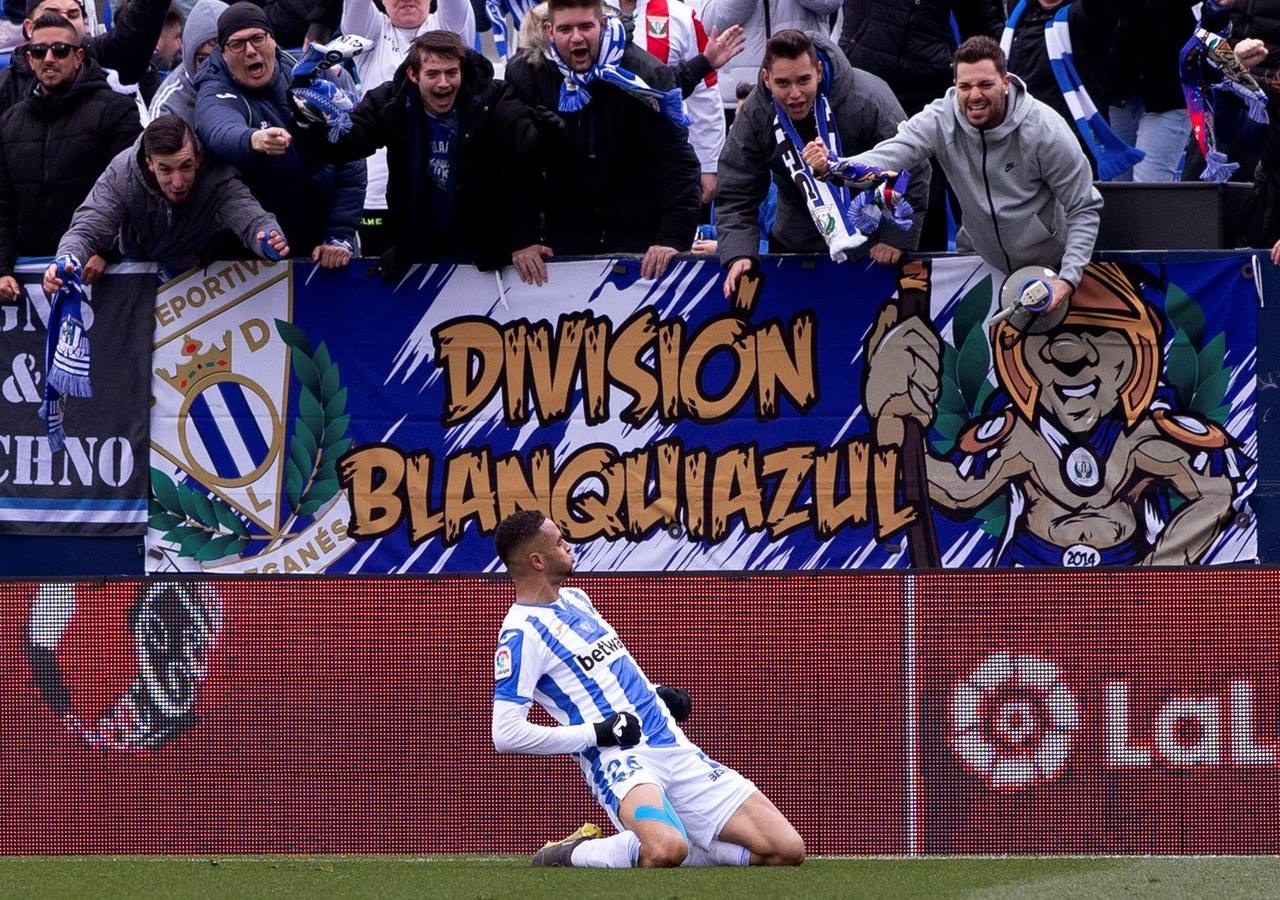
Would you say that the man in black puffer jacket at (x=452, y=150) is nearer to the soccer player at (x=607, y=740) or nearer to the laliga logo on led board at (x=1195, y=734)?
the soccer player at (x=607, y=740)

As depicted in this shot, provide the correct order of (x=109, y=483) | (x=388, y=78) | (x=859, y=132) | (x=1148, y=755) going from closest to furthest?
(x=1148, y=755)
(x=859, y=132)
(x=109, y=483)
(x=388, y=78)

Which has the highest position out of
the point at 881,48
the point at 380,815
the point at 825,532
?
the point at 881,48

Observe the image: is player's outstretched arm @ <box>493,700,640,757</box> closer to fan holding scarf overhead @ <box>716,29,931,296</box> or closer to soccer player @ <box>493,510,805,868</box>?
soccer player @ <box>493,510,805,868</box>

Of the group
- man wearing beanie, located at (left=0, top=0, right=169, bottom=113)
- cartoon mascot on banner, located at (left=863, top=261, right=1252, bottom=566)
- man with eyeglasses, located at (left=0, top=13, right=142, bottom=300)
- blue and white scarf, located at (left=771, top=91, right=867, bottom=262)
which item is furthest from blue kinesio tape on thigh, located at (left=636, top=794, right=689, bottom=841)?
man wearing beanie, located at (left=0, top=0, right=169, bottom=113)

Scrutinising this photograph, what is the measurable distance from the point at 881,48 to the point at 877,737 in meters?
4.48

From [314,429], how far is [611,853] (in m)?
3.72

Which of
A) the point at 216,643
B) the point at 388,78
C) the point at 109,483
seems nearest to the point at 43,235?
the point at 109,483

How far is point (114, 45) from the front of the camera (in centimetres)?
1180

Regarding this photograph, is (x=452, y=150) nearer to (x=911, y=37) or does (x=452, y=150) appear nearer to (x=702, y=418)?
(x=702, y=418)

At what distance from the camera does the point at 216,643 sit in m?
9.01

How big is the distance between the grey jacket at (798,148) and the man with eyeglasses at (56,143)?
335 cm

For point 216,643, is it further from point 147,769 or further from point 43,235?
point 43,235

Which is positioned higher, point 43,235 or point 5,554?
point 43,235

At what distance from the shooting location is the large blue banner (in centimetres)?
1015
